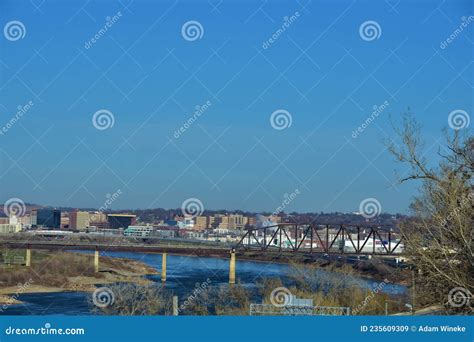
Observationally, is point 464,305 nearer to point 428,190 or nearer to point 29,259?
point 428,190

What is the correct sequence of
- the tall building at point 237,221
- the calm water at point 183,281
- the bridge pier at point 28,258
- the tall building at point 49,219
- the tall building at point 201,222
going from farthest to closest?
the tall building at point 201,222 → the tall building at point 237,221 → the bridge pier at point 28,258 → the tall building at point 49,219 → the calm water at point 183,281

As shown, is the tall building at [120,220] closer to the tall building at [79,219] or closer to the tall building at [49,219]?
the tall building at [79,219]

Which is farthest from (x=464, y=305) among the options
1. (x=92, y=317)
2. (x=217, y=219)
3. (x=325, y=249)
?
(x=325, y=249)

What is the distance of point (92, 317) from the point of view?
4.66 m

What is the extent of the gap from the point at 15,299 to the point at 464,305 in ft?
60.4

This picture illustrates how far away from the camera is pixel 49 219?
2402cm

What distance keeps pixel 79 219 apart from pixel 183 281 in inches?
185

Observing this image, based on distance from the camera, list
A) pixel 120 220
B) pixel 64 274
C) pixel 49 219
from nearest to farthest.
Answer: pixel 49 219
pixel 120 220
pixel 64 274

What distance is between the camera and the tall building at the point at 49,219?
924 inches

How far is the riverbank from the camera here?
26.4m

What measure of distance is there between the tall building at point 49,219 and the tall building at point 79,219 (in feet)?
2.77

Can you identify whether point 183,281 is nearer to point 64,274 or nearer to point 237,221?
point 237,221

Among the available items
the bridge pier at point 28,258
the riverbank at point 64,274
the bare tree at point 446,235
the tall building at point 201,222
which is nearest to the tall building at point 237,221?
the tall building at point 201,222

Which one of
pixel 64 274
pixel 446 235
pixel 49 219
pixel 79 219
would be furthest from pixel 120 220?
pixel 446 235
